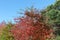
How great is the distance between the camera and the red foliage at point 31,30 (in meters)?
19.5

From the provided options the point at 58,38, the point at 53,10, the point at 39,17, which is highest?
the point at 53,10

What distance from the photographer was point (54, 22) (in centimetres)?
2798

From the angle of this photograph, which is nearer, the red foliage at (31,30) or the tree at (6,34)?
the red foliage at (31,30)

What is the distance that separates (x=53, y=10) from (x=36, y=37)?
1021 centimetres

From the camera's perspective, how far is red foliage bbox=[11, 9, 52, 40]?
1950 centimetres

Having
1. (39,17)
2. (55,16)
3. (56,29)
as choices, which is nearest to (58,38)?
(56,29)

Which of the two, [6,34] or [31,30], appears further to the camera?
[6,34]

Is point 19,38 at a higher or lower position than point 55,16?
lower

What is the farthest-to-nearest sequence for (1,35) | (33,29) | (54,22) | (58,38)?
(54,22) → (58,38) → (1,35) → (33,29)

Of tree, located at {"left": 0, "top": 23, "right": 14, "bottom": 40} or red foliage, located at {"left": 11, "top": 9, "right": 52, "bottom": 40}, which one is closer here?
red foliage, located at {"left": 11, "top": 9, "right": 52, "bottom": 40}

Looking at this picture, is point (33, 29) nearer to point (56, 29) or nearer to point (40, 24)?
point (40, 24)

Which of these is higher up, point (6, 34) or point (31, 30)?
point (6, 34)

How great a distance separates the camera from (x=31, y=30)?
19.5 meters

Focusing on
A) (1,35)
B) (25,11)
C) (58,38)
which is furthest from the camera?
(58,38)
